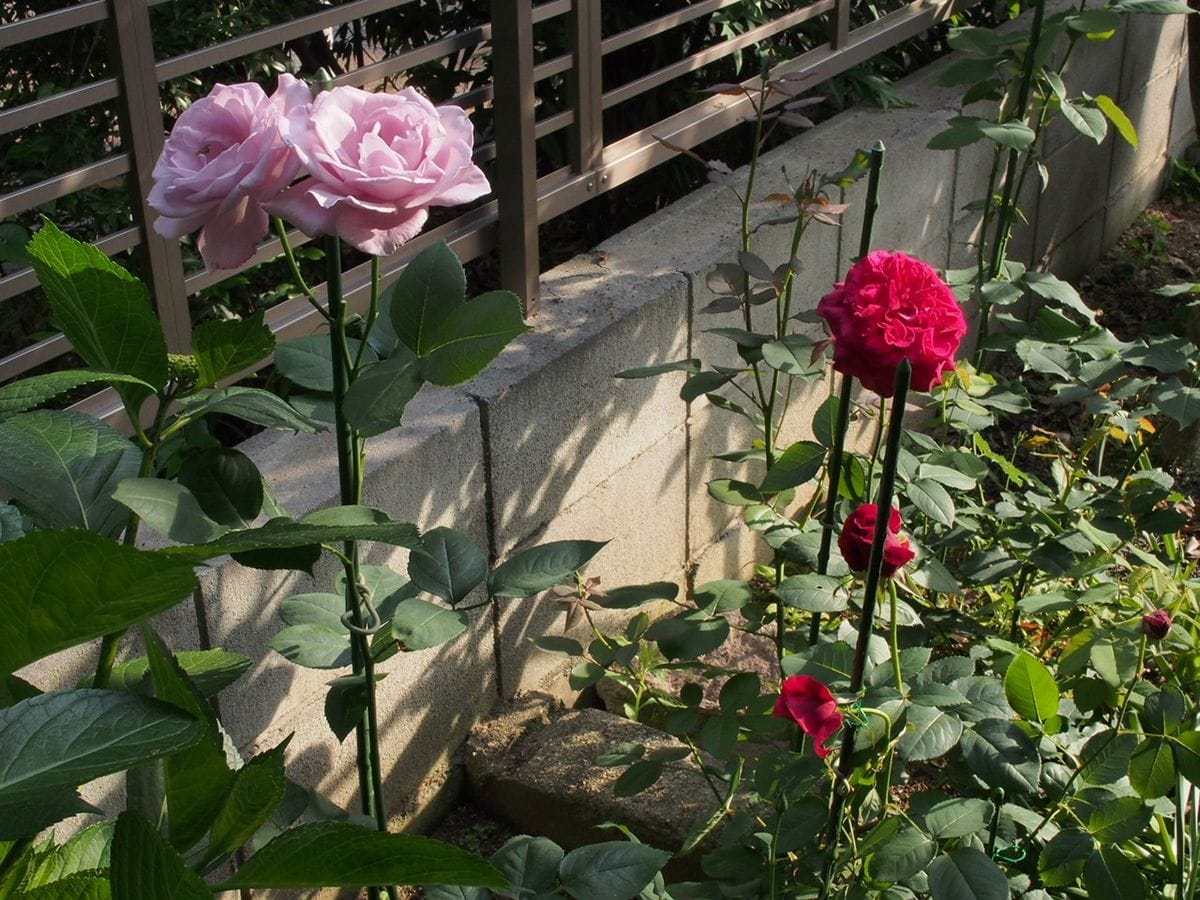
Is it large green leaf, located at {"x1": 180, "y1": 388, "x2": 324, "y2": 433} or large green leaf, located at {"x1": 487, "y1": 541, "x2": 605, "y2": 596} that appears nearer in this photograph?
large green leaf, located at {"x1": 180, "y1": 388, "x2": 324, "y2": 433}

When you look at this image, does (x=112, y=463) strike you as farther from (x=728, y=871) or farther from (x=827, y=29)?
(x=827, y=29)

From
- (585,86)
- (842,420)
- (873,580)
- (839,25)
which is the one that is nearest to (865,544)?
(873,580)

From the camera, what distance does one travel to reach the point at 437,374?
1.21 m

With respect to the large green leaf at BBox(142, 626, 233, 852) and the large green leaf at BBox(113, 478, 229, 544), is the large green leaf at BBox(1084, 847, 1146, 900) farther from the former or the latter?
the large green leaf at BBox(142, 626, 233, 852)

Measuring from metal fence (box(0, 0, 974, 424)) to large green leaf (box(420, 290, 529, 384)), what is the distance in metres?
1.00

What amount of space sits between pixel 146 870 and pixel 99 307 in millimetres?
493

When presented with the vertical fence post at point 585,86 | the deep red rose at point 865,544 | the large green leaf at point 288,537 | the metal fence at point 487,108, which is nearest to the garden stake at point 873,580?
the deep red rose at point 865,544

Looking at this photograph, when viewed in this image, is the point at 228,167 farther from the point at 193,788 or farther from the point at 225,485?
the point at 193,788

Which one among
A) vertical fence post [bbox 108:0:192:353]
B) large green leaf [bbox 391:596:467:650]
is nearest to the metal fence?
vertical fence post [bbox 108:0:192:353]

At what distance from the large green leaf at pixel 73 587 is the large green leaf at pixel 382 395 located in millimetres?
543

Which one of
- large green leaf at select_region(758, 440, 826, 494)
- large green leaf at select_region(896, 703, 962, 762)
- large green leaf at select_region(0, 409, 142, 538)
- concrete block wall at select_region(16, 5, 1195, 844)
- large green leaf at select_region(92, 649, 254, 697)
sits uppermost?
large green leaf at select_region(0, 409, 142, 538)

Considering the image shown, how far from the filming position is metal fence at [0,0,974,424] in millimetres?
2029

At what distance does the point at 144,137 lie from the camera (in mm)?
2100

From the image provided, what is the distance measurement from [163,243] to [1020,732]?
4.66 feet
